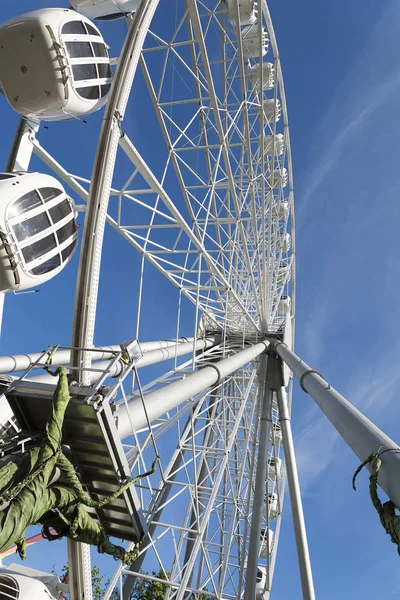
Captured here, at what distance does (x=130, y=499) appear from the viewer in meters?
5.35

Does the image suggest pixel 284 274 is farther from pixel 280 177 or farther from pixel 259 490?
pixel 259 490

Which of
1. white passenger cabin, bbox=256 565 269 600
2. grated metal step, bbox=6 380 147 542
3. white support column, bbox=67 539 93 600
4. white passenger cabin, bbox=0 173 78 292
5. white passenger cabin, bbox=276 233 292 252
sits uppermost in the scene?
white passenger cabin, bbox=276 233 292 252

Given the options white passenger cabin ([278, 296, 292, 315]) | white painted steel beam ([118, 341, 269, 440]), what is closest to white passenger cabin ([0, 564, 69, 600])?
white painted steel beam ([118, 341, 269, 440])

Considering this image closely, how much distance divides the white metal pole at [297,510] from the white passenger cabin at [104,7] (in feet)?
39.4

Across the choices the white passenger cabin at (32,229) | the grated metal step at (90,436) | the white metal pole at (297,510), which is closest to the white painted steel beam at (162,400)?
the grated metal step at (90,436)

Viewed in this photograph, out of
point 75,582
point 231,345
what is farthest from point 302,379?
point 231,345

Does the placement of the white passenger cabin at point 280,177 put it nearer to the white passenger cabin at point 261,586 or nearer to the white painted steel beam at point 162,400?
the white painted steel beam at point 162,400

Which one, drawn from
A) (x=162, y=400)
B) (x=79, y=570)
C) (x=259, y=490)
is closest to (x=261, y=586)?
(x=259, y=490)

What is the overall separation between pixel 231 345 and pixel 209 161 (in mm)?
8635

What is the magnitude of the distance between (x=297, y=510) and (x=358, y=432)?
8530mm

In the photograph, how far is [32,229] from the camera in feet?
17.8

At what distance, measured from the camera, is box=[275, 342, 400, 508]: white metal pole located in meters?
3.24

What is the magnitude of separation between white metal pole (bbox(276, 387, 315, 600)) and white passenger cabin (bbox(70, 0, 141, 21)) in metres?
12.0

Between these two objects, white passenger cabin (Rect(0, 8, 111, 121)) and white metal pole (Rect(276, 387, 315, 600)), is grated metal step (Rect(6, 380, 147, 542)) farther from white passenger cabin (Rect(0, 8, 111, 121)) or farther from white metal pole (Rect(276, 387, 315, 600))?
white metal pole (Rect(276, 387, 315, 600))
